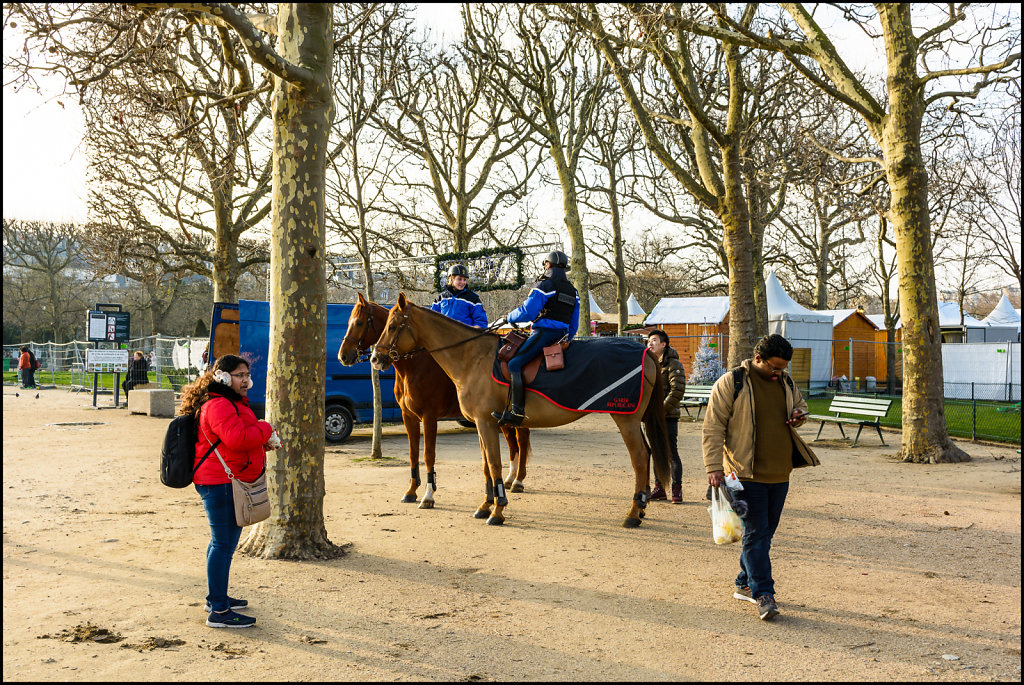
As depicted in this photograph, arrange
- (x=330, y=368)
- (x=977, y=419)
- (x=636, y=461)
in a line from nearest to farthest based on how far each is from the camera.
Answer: (x=636, y=461) → (x=330, y=368) → (x=977, y=419)

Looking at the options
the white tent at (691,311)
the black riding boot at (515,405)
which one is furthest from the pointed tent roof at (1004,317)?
the black riding boot at (515,405)

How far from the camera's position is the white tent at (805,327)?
27.6 meters

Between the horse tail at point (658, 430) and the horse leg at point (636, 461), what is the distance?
18 centimetres

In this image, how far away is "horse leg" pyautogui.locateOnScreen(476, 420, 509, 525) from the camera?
25.9ft

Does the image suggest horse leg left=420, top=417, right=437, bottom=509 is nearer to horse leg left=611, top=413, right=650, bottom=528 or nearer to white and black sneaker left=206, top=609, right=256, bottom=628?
horse leg left=611, top=413, right=650, bottom=528

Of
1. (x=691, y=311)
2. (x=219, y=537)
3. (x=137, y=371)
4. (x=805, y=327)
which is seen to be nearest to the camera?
(x=219, y=537)

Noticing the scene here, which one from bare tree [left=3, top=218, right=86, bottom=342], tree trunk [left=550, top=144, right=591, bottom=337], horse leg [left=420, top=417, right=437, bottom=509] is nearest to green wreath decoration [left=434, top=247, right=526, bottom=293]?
tree trunk [left=550, top=144, right=591, bottom=337]

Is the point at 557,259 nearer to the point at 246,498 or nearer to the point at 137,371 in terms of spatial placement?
the point at 246,498

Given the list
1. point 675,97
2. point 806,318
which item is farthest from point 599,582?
point 806,318

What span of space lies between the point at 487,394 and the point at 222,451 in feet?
12.2

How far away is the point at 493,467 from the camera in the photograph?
8039mm

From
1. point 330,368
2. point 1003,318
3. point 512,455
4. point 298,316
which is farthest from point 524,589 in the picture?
point 1003,318

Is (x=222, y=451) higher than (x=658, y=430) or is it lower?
higher

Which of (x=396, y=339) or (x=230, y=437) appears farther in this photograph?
(x=396, y=339)
